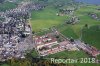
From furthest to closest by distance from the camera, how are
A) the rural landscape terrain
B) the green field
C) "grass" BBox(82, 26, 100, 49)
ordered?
"grass" BBox(82, 26, 100, 49) → the green field → the rural landscape terrain

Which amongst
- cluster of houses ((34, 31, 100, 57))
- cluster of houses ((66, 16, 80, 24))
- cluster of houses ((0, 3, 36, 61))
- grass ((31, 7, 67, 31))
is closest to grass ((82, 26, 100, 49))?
cluster of houses ((34, 31, 100, 57))

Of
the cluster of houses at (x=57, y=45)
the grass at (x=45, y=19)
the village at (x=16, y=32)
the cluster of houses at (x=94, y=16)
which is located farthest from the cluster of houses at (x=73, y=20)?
the cluster of houses at (x=57, y=45)

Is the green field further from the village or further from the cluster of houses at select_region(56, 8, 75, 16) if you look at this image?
the village

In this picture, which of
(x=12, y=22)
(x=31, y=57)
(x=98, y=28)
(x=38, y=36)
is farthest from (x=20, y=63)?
(x=12, y=22)

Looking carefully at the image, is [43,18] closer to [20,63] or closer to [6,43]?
[6,43]

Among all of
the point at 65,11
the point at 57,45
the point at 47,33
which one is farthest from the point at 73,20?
the point at 57,45

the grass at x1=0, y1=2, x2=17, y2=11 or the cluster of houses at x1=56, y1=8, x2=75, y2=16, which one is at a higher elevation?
the grass at x1=0, y1=2, x2=17, y2=11

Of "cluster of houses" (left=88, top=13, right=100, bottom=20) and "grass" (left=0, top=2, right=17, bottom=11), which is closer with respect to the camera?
"cluster of houses" (left=88, top=13, right=100, bottom=20)

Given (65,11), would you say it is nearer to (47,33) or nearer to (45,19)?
(45,19)

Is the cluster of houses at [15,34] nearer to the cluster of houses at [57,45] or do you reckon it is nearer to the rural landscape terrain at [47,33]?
the rural landscape terrain at [47,33]
